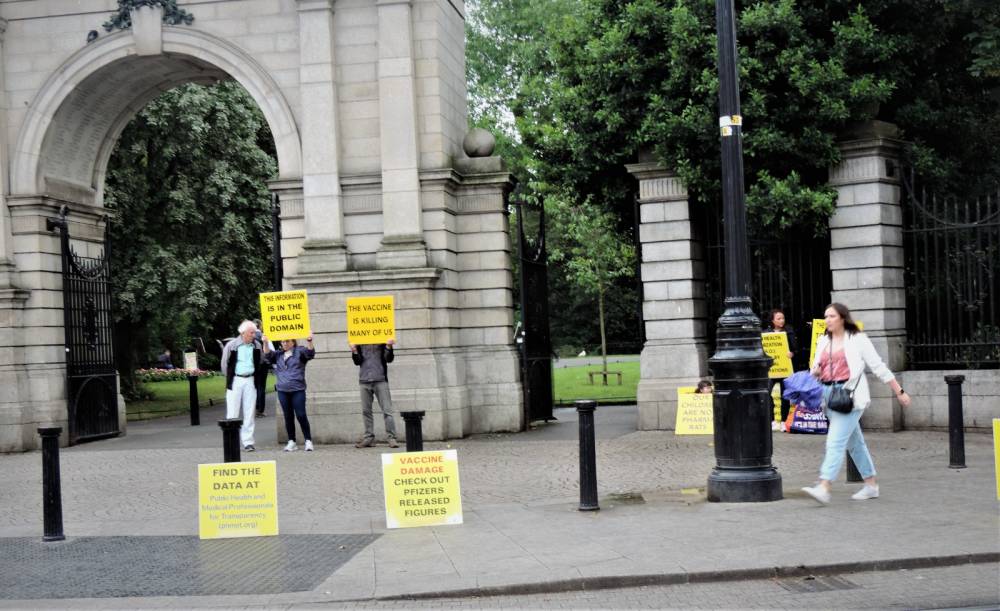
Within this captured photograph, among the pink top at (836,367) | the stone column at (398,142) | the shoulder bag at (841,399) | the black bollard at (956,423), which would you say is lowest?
the black bollard at (956,423)

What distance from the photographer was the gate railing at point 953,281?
16297 millimetres

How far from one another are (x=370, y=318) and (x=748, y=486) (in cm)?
739

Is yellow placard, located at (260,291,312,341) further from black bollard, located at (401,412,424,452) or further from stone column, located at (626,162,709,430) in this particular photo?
black bollard, located at (401,412,424,452)

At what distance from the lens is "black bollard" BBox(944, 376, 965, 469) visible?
39.1 feet

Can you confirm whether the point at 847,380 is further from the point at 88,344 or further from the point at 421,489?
the point at 88,344

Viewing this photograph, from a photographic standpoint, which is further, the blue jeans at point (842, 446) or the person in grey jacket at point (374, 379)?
the person in grey jacket at point (374, 379)

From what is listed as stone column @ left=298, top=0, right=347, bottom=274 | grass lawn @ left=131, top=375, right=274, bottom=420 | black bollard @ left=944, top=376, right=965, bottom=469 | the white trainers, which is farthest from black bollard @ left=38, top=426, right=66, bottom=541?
grass lawn @ left=131, top=375, right=274, bottom=420

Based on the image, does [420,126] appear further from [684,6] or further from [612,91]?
[684,6]

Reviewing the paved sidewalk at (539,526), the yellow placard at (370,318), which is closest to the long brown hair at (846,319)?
the paved sidewalk at (539,526)

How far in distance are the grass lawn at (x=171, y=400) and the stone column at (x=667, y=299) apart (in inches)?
558

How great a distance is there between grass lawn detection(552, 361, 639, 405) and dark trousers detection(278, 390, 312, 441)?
32.1ft

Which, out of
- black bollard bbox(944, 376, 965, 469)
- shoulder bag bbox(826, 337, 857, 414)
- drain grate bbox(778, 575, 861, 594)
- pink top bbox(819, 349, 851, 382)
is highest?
pink top bbox(819, 349, 851, 382)

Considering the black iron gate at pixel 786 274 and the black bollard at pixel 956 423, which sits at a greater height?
the black iron gate at pixel 786 274

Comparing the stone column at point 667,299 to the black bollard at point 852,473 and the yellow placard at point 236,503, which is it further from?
the yellow placard at point 236,503
